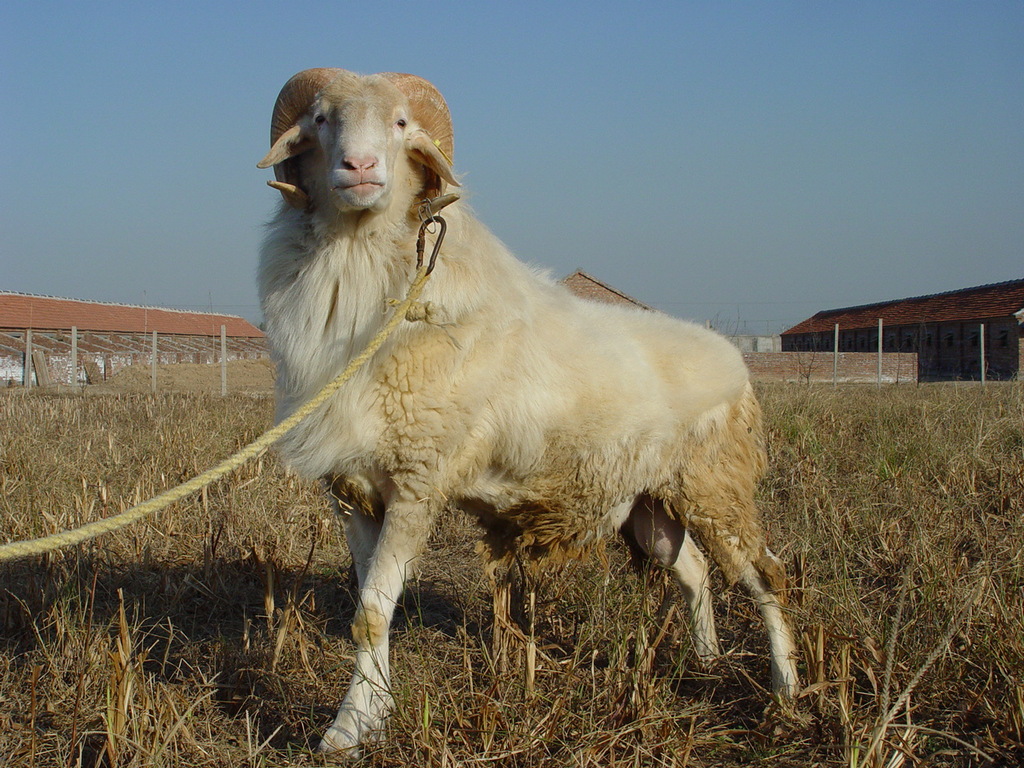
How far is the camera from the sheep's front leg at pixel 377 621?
2658 mm

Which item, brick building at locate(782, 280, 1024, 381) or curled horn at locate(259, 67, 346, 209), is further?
brick building at locate(782, 280, 1024, 381)

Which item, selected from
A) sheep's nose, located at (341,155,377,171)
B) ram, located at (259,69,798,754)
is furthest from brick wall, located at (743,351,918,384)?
sheep's nose, located at (341,155,377,171)

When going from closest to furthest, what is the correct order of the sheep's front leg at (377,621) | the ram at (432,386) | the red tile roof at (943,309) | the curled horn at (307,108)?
the sheep's front leg at (377,621), the ram at (432,386), the curled horn at (307,108), the red tile roof at (943,309)

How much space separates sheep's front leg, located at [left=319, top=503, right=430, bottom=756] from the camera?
8.72ft

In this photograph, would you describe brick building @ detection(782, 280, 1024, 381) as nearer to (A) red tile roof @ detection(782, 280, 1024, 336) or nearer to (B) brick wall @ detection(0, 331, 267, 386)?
(A) red tile roof @ detection(782, 280, 1024, 336)

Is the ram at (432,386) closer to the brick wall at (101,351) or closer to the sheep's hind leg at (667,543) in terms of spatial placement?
the sheep's hind leg at (667,543)

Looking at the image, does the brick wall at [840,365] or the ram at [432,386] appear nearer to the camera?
the ram at [432,386]

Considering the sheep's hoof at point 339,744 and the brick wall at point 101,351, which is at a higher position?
the brick wall at point 101,351

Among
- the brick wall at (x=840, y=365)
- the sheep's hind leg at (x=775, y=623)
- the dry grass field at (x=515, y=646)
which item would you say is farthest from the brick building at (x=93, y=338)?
the brick wall at (x=840, y=365)

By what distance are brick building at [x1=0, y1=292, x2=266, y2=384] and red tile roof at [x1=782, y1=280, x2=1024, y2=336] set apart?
1205 inches

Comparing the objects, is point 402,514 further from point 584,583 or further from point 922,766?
point 922,766

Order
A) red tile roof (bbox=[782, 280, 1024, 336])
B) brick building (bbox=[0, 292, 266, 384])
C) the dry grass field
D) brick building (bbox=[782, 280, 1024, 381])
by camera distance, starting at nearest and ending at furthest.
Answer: the dry grass field
brick building (bbox=[0, 292, 266, 384])
brick building (bbox=[782, 280, 1024, 381])
red tile roof (bbox=[782, 280, 1024, 336])

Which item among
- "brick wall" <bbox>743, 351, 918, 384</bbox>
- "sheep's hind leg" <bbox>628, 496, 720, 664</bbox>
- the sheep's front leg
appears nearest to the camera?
the sheep's front leg

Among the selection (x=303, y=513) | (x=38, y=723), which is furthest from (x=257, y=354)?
(x=38, y=723)
